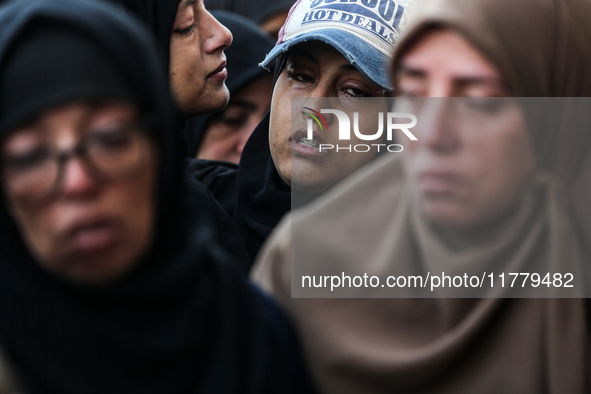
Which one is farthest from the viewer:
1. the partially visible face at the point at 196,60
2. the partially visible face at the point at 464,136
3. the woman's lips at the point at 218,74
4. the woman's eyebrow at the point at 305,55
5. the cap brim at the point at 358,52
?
the woman's lips at the point at 218,74

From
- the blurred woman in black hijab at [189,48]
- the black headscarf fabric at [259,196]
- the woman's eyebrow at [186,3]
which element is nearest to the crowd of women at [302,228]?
the black headscarf fabric at [259,196]

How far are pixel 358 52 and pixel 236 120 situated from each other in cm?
132

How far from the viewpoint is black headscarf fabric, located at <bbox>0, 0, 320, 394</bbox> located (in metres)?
1.07

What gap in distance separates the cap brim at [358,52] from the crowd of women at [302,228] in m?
0.46

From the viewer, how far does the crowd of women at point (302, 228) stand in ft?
3.46

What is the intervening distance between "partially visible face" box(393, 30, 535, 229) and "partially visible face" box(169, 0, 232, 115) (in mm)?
1004

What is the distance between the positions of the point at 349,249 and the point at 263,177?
994mm

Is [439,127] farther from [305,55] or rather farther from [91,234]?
[305,55]

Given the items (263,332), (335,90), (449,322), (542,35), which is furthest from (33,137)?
(335,90)

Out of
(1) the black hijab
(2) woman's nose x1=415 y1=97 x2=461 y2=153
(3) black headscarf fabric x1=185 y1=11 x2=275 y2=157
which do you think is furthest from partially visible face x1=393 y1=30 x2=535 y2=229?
(3) black headscarf fabric x1=185 y1=11 x2=275 y2=157

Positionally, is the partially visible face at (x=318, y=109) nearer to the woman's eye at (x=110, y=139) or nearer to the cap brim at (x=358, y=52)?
the cap brim at (x=358, y=52)

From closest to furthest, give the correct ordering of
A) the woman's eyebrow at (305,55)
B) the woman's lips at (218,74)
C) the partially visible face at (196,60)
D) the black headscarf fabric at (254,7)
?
the woman's eyebrow at (305,55), the partially visible face at (196,60), the woman's lips at (218,74), the black headscarf fabric at (254,7)

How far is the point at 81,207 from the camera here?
1036 millimetres

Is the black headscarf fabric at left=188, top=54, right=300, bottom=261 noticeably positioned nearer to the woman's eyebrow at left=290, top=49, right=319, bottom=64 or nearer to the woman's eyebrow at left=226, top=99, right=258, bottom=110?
the woman's eyebrow at left=290, top=49, right=319, bottom=64
